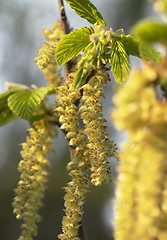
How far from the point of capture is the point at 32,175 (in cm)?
93

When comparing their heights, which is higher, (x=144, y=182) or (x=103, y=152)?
(x=103, y=152)

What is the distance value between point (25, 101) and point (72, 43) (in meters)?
0.23

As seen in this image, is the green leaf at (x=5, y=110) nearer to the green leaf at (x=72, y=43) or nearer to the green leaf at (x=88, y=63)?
the green leaf at (x=72, y=43)

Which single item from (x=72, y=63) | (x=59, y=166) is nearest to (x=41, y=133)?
(x=72, y=63)

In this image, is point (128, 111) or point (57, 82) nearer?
point (128, 111)

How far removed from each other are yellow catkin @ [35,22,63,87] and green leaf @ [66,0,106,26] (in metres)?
0.15

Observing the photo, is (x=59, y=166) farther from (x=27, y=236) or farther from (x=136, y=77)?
(x=136, y=77)

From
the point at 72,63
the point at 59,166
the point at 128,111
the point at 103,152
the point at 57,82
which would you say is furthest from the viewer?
the point at 59,166

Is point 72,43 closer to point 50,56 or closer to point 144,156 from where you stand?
point 50,56

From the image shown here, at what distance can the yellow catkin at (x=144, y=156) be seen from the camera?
33cm

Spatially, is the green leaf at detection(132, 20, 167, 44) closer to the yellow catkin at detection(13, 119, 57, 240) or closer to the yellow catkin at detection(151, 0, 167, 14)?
the yellow catkin at detection(151, 0, 167, 14)

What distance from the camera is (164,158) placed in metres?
0.34

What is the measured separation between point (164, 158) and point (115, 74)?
379 mm

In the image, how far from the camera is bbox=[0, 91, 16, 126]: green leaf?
953 millimetres
